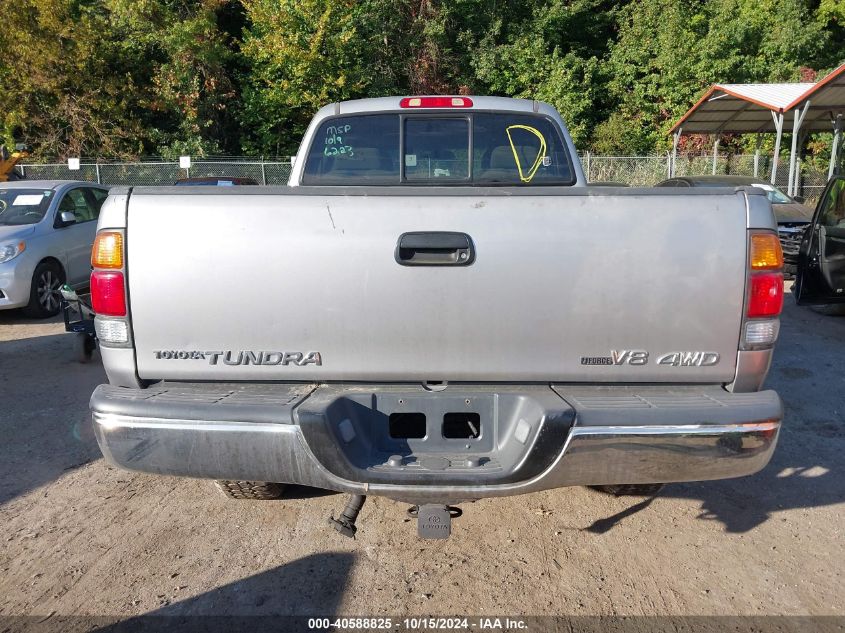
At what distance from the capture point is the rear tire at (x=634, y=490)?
383cm

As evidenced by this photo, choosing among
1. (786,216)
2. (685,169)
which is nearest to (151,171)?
(685,169)

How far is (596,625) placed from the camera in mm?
2893

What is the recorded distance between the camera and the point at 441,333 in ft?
9.02

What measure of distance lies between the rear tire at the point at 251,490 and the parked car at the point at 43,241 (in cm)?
609

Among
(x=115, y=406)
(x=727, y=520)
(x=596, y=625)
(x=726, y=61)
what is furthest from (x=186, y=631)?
(x=726, y=61)

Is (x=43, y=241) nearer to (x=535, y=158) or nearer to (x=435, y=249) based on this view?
(x=535, y=158)

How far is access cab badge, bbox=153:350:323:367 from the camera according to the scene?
279 centimetres

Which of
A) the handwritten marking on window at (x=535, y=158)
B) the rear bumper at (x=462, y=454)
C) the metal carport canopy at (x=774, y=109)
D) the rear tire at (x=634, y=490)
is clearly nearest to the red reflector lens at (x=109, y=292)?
the rear bumper at (x=462, y=454)

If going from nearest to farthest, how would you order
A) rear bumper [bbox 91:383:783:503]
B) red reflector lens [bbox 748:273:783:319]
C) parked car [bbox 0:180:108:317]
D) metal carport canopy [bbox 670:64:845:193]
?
1. rear bumper [bbox 91:383:783:503]
2. red reflector lens [bbox 748:273:783:319]
3. parked car [bbox 0:180:108:317]
4. metal carport canopy [bbox 670:64:845:193]

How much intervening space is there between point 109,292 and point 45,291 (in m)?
7.07

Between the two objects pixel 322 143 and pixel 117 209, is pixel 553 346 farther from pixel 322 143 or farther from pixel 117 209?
pixel 322 143

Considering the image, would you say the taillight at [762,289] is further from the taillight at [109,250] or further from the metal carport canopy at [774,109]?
the metal carport canopy at [774,109]

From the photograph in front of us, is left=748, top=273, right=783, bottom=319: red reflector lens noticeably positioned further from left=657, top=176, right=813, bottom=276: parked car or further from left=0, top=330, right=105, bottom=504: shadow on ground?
left=657, top=176, right=813, bottom=276: parked car

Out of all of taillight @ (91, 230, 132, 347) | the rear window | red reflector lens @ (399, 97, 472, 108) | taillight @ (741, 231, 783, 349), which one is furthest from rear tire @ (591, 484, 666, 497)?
taillight @ (91, 230, 132, 347)
